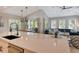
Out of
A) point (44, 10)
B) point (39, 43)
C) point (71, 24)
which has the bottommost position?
point (39, 43)

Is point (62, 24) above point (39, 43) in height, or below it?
above

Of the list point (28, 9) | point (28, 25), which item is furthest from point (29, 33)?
point (28, 9)

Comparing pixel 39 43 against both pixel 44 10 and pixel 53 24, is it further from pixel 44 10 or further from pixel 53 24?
pixel 44 10

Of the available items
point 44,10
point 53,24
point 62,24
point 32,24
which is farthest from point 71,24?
point 32,24

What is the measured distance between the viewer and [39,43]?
1.56 meters

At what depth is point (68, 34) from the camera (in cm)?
154

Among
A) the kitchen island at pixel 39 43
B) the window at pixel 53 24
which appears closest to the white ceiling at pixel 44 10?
the window at pixel 53 24

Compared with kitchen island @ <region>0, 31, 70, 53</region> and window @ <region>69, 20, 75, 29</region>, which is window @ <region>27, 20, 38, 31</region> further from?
window @ <region>69, 20, 75, 29</region>

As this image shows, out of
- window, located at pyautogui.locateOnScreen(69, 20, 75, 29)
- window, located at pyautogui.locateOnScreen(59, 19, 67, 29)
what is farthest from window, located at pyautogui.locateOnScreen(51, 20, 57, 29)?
window, located at pyautogui.locateOnScreen(69, 20, 75, 29)

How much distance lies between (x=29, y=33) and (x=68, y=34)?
54 centimetres

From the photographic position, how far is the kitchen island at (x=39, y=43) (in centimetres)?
154

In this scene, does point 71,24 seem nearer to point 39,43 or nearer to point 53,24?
point 53,24

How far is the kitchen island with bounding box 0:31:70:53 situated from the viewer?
5.04ft

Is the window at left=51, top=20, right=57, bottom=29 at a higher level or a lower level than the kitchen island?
higher
